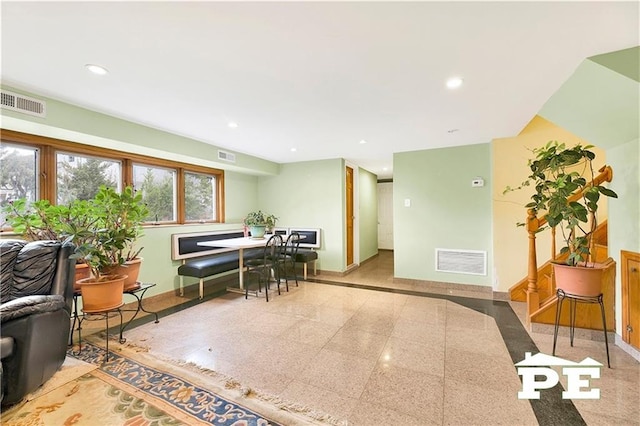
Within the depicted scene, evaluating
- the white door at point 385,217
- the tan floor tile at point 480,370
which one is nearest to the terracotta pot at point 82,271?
the tan floor tile at point 480,370

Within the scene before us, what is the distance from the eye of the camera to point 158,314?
3.10 meters

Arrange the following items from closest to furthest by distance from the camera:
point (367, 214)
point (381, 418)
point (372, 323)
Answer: point (381, 418)
point (372, 323)
point (367, 214)

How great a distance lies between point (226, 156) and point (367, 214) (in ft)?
11.7

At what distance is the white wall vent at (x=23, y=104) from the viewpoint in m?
2.08

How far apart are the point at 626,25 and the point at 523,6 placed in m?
0.70

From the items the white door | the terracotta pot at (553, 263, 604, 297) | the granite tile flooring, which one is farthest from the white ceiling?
the white door

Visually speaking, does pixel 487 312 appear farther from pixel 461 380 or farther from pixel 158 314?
pixel 158 314

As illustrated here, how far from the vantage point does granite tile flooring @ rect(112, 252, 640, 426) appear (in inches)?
61.5

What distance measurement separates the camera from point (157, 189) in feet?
12.7

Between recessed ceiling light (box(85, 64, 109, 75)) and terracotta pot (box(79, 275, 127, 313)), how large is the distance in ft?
5.38

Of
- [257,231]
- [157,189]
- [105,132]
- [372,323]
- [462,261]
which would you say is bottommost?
[372,323]

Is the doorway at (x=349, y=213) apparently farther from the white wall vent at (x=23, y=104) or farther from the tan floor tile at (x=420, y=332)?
the white wall vent at (x=23, y=104)

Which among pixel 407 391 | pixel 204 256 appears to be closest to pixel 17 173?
pixel 204 256

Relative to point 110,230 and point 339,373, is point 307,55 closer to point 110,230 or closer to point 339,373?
point 110,230
